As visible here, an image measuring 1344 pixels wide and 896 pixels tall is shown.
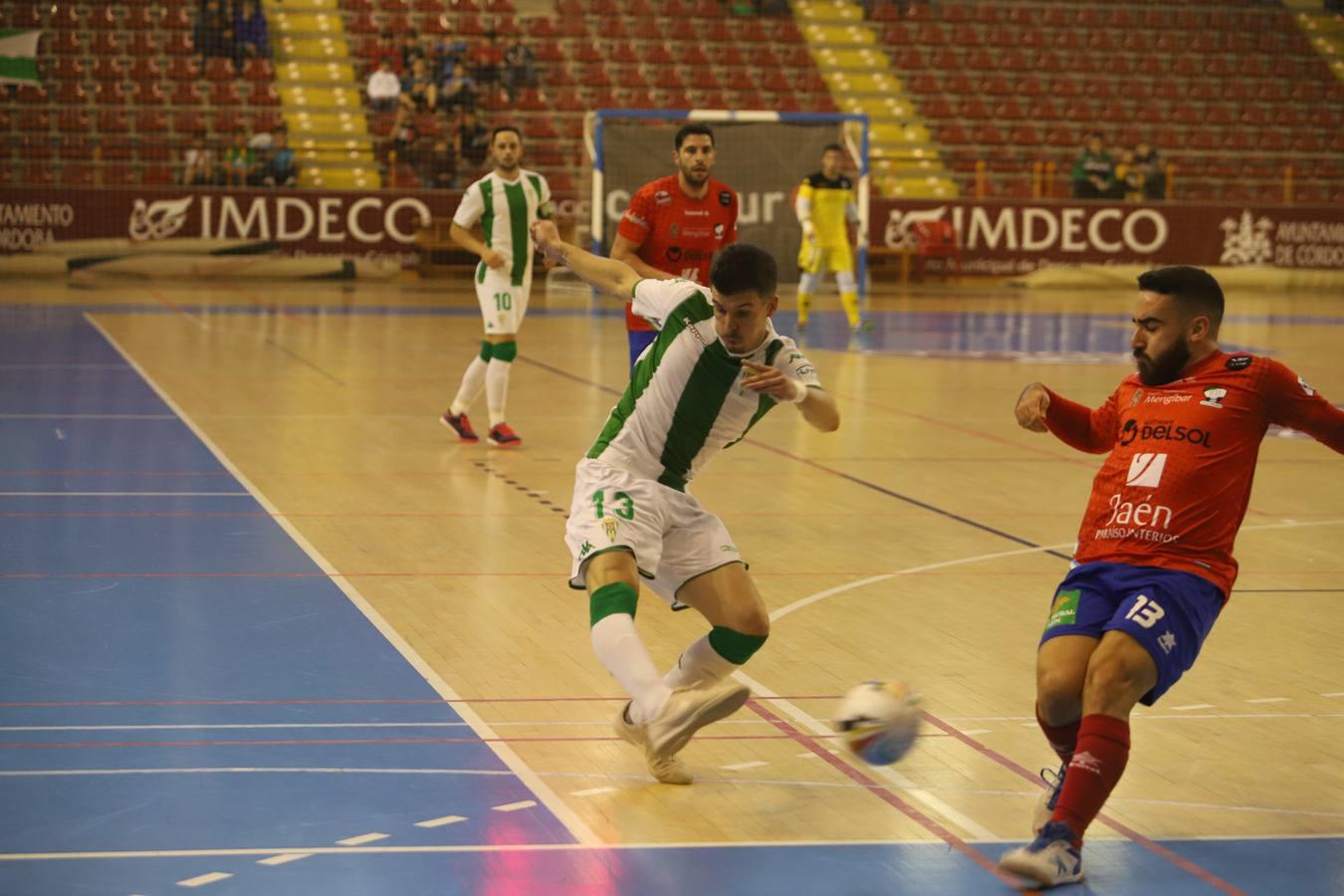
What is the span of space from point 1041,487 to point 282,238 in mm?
20840

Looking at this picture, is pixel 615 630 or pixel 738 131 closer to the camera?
pixel 615 630

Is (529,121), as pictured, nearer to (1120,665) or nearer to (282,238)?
(282,238)

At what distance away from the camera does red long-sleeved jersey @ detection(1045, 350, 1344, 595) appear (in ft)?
16.0

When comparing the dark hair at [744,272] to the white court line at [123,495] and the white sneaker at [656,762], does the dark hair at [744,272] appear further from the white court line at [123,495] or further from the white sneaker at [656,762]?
the white court line at [123,495]

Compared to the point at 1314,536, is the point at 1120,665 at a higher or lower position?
higher

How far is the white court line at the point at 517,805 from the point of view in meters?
5.00

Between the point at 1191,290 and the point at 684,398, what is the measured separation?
5.12 ft

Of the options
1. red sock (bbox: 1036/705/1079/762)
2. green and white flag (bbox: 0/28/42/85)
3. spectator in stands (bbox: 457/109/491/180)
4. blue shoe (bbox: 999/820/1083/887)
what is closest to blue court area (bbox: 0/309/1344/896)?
blue shoe (bbox: 999/820/1083/887)

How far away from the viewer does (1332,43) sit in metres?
38.2

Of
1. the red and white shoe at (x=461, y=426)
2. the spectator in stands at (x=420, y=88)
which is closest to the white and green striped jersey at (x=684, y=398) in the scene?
the red and white shoe at (x=461, y=426)

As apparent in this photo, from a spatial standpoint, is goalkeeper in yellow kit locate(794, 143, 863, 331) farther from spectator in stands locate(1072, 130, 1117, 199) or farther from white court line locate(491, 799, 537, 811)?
white court line locate(491, 799, 537, 811)

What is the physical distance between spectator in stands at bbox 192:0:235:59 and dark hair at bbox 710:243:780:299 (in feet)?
93.8

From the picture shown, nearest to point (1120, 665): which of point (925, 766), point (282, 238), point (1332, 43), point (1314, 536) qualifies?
point (925, 766)

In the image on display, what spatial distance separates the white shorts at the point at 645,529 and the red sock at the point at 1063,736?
3.85 ft
